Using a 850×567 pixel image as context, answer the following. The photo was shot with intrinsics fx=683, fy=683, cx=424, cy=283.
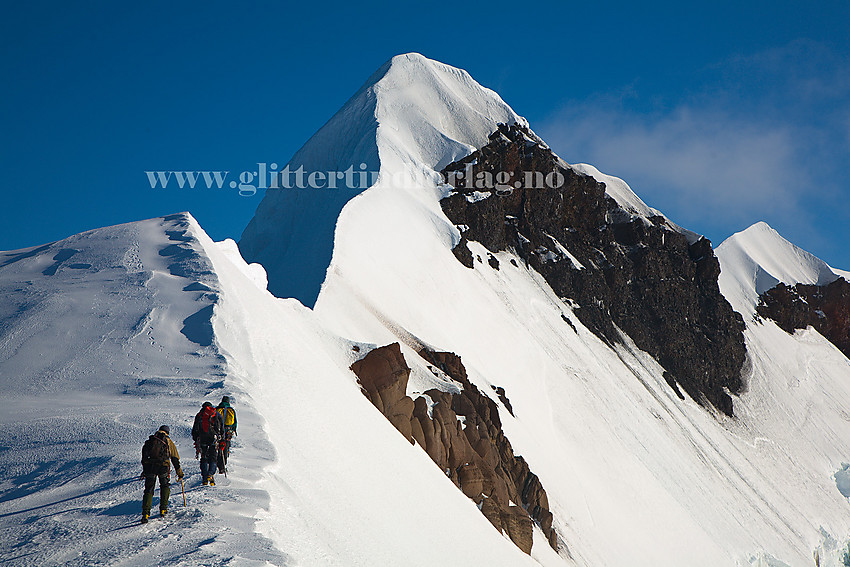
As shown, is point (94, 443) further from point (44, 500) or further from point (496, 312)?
point (496, 312)

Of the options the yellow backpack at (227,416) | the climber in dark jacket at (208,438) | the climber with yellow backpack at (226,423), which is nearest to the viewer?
the climber in dark jacket at (208,438)

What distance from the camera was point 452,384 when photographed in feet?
93.8

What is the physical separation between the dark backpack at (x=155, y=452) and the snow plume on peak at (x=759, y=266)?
261 feet

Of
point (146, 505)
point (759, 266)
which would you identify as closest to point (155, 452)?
point (146, 505)

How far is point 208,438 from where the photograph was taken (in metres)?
9.47

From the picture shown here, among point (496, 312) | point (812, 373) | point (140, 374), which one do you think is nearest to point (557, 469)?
point (496, 312)

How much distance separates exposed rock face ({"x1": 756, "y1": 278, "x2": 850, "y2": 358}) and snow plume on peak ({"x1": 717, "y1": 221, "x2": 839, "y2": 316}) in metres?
1.24

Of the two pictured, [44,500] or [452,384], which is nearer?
[44,500]

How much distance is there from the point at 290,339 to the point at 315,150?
152ft

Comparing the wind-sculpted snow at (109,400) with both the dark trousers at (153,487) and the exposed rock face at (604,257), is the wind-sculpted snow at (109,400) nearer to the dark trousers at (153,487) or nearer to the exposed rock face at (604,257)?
the dark trousers at (153,487)

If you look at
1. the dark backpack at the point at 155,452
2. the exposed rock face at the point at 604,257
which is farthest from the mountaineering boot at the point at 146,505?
the exposed rock face at the point at 604,257

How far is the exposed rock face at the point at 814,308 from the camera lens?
79.6 metres

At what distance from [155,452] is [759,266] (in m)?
90.0

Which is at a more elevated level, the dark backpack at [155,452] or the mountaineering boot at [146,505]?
the dark backpack at [155,452]
